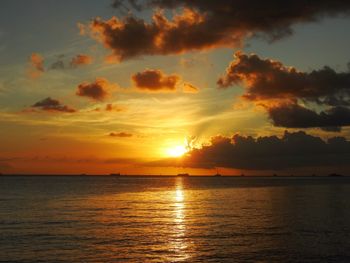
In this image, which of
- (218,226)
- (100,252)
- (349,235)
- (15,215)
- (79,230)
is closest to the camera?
(100,252)

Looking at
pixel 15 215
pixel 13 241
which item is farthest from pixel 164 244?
pixel 15 215

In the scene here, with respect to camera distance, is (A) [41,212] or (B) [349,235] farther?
(A) [41,212]

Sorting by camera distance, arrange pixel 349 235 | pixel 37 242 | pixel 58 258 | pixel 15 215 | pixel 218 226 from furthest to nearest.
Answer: pixel 15 215 < pixel 218 226 < pixel 349 235 < pixel 37 242 < pixel 58 258

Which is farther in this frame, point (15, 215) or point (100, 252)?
point (15, 215)

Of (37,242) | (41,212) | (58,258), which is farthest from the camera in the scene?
(41,212)

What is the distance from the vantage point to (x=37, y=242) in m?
49.7

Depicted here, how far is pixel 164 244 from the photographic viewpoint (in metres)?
49.8

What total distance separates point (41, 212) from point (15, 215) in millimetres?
7139

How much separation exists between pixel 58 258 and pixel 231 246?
1772 cm

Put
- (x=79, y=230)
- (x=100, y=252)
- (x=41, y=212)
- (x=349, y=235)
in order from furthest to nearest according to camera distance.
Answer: (x=41, y=212) < (x=79, y=230) < (x=349, y=235) < (x=100, y=252)

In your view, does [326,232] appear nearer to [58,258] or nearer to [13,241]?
[58,258]

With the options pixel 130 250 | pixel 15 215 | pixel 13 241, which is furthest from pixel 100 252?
pixel 15 215

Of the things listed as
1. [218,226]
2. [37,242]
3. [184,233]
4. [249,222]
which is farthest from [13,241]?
[249,222]

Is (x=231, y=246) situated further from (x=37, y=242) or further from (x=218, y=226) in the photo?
(x=37, y=242)
